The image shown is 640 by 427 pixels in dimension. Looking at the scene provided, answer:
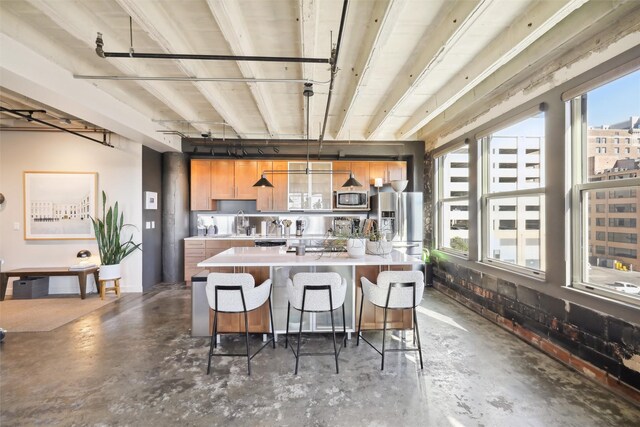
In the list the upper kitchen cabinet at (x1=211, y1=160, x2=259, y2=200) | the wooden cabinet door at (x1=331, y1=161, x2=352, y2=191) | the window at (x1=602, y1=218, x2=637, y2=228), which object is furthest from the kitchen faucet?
the window at (x1=602, y1=218, x2=637, y2=228)

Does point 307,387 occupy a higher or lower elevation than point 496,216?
lower

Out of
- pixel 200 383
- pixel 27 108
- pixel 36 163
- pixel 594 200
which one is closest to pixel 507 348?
pixel 594 200

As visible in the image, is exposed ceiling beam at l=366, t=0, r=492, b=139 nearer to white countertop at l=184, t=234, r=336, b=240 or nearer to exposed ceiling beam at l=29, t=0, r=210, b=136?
exposed ceiling beam at l=29, t=0, r=210, b=136

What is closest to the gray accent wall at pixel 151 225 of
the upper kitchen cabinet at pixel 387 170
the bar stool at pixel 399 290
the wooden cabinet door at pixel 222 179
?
the wooden cabinet door at pixel 222 179

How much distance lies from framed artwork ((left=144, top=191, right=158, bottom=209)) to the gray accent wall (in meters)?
0.04

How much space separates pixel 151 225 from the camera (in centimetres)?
514

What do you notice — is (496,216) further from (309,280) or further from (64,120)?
(64,120)

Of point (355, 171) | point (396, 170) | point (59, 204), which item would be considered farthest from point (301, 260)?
Result: point (59, 204)

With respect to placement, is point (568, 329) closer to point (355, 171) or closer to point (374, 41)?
point (374, 41)

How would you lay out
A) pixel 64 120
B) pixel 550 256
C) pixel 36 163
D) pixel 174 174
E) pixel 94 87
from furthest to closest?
pixel 174 174 < pixel 36 163 < pixel 64 120 < pixel 94 87 < pixel 550 256

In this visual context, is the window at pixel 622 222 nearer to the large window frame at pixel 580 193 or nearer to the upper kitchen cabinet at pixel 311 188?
the large window frame at pixel 580 193

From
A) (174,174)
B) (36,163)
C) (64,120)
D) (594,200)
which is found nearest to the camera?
(594,200)

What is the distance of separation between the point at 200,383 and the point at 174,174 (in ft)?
14.3

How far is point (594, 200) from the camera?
244 centimetres
